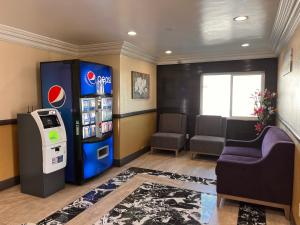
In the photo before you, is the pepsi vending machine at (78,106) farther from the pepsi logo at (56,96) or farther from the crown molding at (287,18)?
the crown molding at (287,18)

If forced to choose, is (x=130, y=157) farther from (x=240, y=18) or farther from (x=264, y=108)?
(x=240, y=18)

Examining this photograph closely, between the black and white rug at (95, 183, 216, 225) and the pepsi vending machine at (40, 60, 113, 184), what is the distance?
961 millimetres

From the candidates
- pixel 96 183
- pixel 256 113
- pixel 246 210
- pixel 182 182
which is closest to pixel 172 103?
pixel 256 113

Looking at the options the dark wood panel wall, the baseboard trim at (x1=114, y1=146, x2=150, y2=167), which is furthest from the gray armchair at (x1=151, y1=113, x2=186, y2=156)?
the dark wood panel wall

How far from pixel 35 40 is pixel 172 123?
3.50 m

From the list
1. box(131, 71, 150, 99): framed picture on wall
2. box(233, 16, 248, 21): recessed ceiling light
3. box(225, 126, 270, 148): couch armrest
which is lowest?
box(225, 126, 270, 148): couch armrest

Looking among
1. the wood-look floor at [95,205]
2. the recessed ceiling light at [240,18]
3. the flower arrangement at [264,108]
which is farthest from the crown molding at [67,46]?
the flower arrangement at [264,108]

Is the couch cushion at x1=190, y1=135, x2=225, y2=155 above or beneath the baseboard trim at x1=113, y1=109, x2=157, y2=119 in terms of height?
beneath

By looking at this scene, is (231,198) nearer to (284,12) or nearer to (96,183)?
(96,183)

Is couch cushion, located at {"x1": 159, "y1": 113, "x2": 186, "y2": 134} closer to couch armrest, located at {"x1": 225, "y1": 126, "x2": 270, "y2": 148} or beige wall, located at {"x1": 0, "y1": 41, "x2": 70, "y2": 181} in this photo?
couch armrest, located at {"x1": 225, "y1": 126, "x2": 270, "y2": 148}

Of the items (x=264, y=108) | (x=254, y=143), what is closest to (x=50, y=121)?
(x=254, y=143)

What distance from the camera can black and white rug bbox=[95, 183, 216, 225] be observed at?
2.53 m

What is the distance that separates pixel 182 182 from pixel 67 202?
1.78 meters

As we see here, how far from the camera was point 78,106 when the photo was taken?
3.38m
